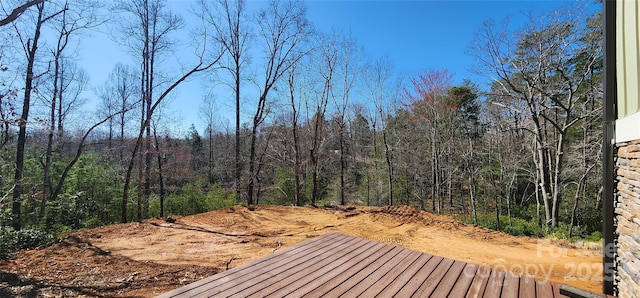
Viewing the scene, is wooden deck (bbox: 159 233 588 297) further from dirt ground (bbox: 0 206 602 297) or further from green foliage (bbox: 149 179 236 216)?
green foliage (bbox: 149 179 236 216)

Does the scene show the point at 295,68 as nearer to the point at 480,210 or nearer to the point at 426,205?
the point at 426,205

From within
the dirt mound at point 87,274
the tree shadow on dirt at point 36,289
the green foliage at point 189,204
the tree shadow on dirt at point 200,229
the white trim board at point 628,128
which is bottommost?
the green foliage at point 189,204

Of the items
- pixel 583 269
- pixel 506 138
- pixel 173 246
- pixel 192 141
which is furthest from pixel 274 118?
pixel 192 141

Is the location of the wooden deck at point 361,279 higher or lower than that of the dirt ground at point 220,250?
higher

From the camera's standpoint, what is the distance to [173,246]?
4742mm

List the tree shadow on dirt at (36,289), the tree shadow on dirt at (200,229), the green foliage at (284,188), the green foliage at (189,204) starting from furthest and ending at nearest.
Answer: the green foliage at (284,188), the green foliage at (189,204), the tree shadow on dirt at (200,229), the tree shadow on dirt at (36,289)

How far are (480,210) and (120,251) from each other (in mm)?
16756

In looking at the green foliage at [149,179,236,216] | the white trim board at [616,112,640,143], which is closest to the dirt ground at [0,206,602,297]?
the white trim board at [616,112,640,143]

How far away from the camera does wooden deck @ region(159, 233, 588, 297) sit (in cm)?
226

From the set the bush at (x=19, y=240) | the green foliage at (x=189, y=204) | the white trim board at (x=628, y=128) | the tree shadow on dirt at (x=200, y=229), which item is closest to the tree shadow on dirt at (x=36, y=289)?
the bush at (x=19, y=240)

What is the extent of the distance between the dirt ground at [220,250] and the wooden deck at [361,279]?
1183 mm

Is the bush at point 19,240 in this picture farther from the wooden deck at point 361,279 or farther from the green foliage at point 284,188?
the green foliage at point 284,188

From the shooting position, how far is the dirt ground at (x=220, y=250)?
10.4ft

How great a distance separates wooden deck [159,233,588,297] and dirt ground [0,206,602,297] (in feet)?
3.88
